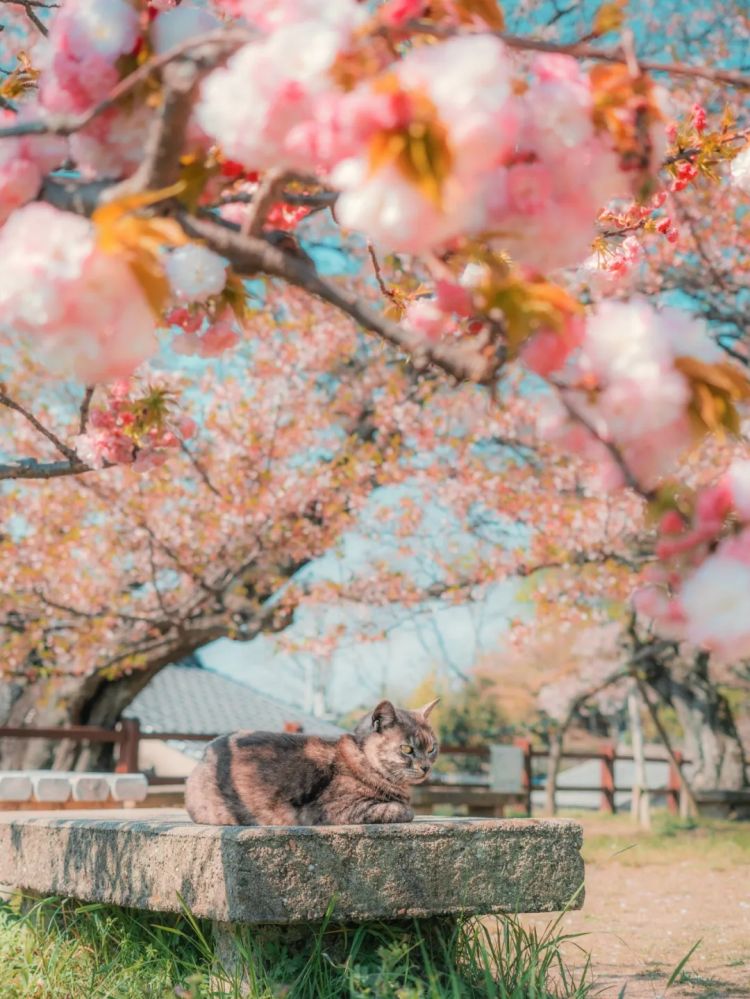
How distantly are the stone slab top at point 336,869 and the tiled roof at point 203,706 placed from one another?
2019 cm

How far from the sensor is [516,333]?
1474 millimetres

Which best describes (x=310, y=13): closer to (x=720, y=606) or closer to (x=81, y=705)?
(x=720, y=606)

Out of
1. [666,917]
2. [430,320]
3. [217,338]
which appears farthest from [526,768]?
[430,320]

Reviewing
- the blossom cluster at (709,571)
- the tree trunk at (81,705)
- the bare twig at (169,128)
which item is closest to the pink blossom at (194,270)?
the bare twig at (169,128)

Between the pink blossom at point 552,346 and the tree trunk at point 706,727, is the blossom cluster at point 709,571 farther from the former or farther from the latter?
the tree trunk at point 706,727

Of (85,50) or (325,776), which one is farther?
(325,776)

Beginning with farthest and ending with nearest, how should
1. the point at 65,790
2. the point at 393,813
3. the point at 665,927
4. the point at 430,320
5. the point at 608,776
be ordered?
the point at 608,776, the point at 65,790, the point at 665,927, the point at 393,813, the point at 430,320

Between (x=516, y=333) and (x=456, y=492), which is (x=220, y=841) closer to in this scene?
(x=516, y=333)

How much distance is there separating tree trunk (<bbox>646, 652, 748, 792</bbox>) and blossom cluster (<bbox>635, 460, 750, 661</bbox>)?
49.6 feet

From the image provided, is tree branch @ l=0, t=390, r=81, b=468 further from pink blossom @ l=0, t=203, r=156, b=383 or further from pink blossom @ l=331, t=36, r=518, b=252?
pink blossom @ l=331, t=36, r=518, b=252

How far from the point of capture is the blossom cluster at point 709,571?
1498mm

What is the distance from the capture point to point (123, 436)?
342 centimetres

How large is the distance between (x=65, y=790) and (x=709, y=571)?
6678 millimetres

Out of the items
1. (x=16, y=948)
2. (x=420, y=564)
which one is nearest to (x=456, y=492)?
(x=420, y=564)
